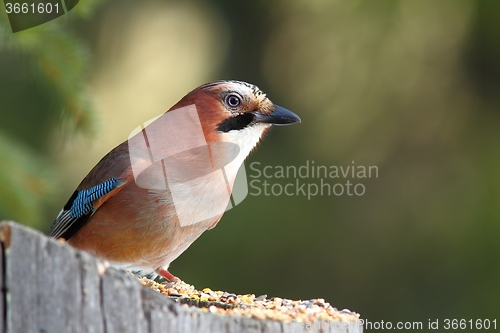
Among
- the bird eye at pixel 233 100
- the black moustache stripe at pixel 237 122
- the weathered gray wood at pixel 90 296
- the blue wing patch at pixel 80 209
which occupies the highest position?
the bird eye at pixel 233 100

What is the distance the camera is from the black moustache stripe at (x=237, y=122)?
322 cm

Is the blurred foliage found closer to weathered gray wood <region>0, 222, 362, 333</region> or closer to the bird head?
the bird head

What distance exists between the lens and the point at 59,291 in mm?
1289

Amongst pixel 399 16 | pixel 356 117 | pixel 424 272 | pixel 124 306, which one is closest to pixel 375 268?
pixel 424 272

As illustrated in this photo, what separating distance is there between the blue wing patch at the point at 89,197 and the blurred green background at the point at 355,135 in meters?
1.97

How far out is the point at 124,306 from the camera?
1.33 metres

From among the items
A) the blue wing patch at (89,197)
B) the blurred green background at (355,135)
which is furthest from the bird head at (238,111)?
the blurred green background at (355,135)

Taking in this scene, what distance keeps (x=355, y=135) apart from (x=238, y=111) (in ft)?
8.10

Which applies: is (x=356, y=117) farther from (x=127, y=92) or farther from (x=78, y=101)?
(x=78, y=101)

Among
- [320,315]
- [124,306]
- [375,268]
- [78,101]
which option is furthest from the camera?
[375,268]

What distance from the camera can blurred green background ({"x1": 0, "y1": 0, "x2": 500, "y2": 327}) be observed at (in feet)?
17.4

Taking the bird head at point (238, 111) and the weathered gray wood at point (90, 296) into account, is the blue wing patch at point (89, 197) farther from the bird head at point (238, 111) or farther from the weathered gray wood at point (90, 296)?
the weathered gray wood at point (90, 296)

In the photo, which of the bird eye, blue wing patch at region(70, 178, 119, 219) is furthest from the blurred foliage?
the bird eye

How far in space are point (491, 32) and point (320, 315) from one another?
14.1ft
